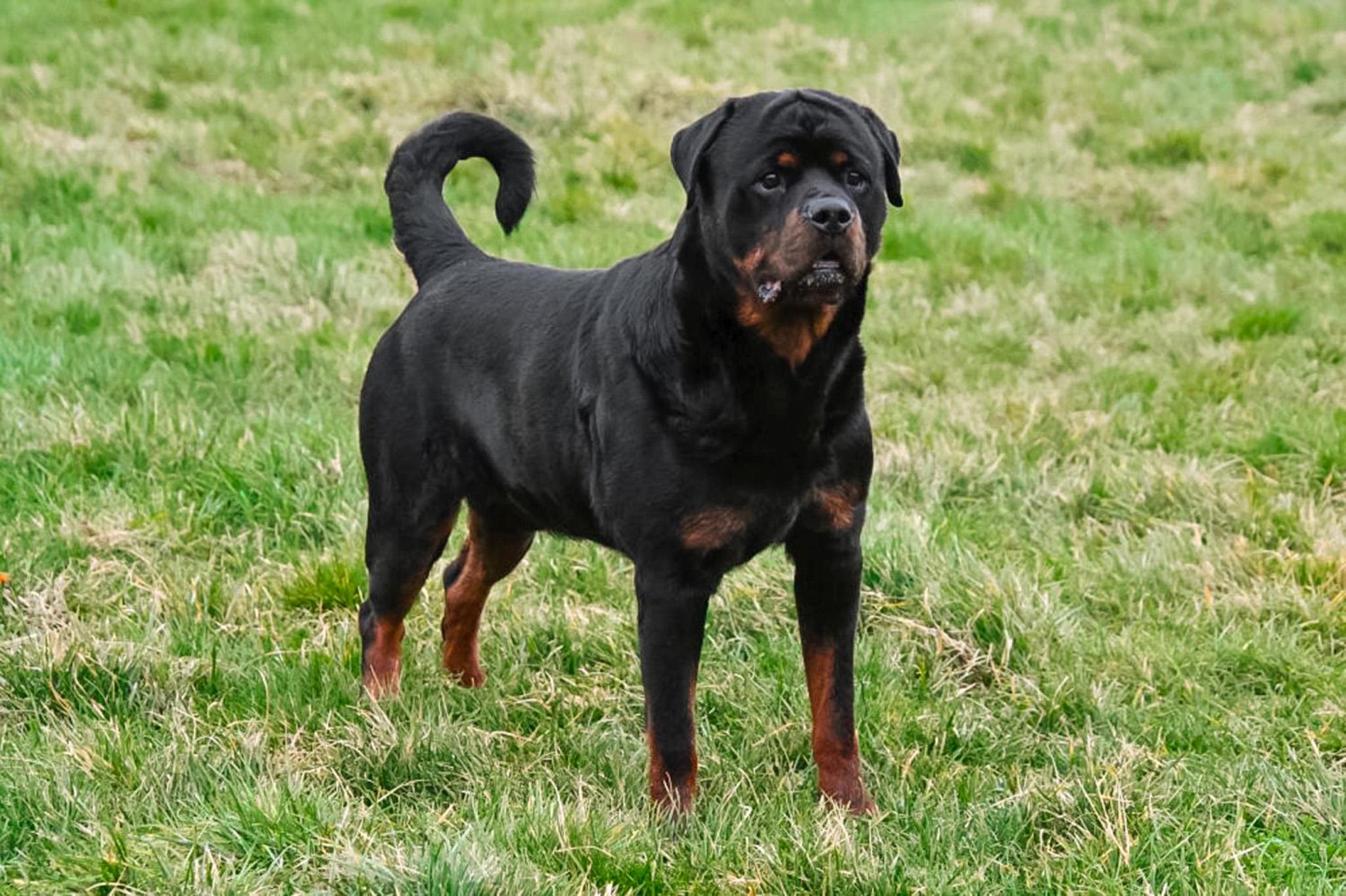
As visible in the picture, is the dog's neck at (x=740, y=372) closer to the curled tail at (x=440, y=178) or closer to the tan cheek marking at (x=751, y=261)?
the tan cheek marking at (x=751, y=261)

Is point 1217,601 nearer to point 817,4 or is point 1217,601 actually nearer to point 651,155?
point 651,155

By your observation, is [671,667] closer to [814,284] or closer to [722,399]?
[722,399]

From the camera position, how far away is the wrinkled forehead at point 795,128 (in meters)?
3.19

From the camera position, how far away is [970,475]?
5.38 metres

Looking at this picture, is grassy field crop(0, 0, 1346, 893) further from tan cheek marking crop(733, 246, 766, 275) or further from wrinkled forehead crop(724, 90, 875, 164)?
wrinkled forehead crop(724, 90, 875, 164)

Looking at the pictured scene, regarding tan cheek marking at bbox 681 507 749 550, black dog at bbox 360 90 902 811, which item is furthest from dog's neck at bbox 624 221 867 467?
tan cheek marking at bbox 681 507 749 550

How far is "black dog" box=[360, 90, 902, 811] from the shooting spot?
3182 millimetres

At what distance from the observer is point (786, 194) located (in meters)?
3.17

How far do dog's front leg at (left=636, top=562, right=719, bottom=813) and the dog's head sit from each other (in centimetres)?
62

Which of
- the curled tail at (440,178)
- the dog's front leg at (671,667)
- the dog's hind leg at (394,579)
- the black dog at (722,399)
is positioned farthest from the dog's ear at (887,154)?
the dog's hind leg at (394,579)

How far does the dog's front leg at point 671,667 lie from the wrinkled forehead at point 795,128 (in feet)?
2.94

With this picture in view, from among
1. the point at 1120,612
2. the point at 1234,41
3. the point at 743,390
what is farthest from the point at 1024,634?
the point at 1234,41

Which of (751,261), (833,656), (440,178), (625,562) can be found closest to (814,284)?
(751,261)

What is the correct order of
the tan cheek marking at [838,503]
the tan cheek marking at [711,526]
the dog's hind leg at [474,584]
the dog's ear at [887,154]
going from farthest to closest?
the dog's hind leg at [474,584] → the dog's ear at [887,154] → the tan cheek marking at [838,503] → the tan cheek marking at [711,526]
